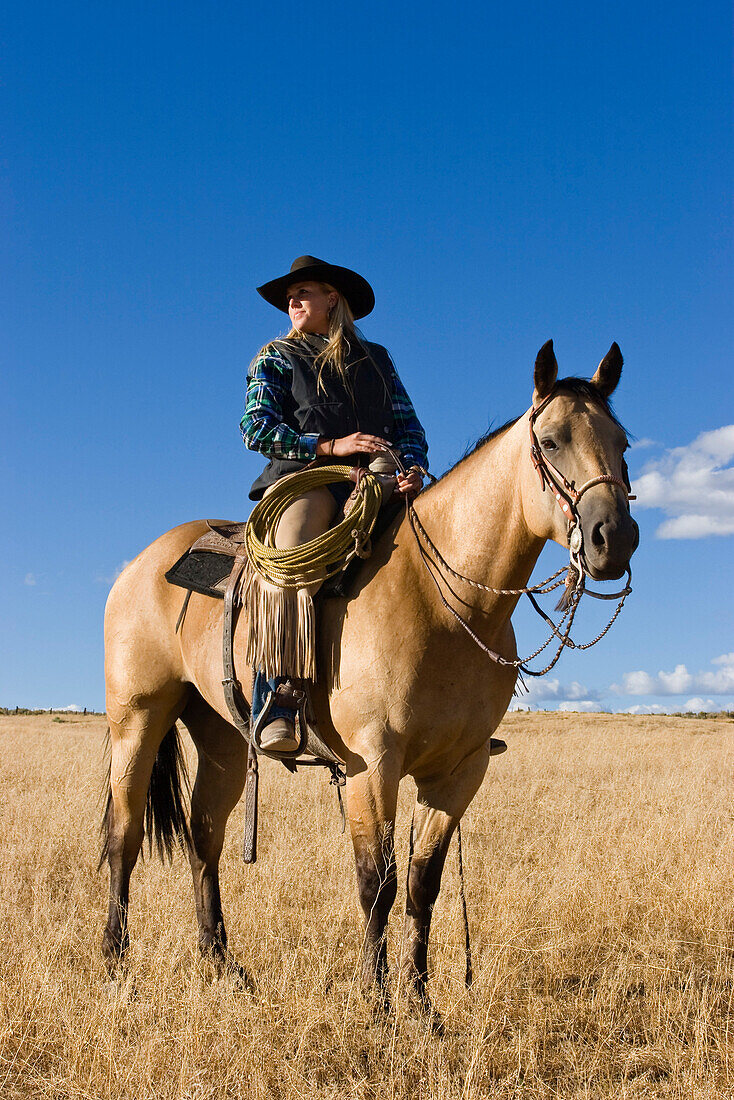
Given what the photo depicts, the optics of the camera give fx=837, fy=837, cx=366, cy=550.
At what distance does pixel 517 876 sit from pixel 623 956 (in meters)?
1.63

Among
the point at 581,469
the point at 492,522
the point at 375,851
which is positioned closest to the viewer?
the point at 581,469

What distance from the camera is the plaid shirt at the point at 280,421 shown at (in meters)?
4.58

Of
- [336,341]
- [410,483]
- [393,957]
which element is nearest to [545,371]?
[410,483]

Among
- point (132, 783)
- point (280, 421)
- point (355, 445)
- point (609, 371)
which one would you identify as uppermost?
point (280, 421)

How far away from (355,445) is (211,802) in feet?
8.78

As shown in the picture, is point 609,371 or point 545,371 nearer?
point 545,371

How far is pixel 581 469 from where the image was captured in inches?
Result: 131

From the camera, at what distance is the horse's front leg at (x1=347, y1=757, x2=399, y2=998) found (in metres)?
3.66

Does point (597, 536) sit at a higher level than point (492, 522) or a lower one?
lower

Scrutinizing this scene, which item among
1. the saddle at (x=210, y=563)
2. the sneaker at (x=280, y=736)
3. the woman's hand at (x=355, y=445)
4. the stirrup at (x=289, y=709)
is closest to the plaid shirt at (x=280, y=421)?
the woman's hand at (x=355, y=445)

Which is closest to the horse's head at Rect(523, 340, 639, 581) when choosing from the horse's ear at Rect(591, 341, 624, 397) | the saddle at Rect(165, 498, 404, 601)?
the horse's ear at Rect(591, 341, 624, 397)

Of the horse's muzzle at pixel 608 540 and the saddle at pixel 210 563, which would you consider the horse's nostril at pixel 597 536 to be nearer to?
the horse's muzzle at pixel 608 540

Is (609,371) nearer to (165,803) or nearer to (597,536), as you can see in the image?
(597,536)

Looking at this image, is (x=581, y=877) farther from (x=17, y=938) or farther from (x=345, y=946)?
(x=17, y=938)
